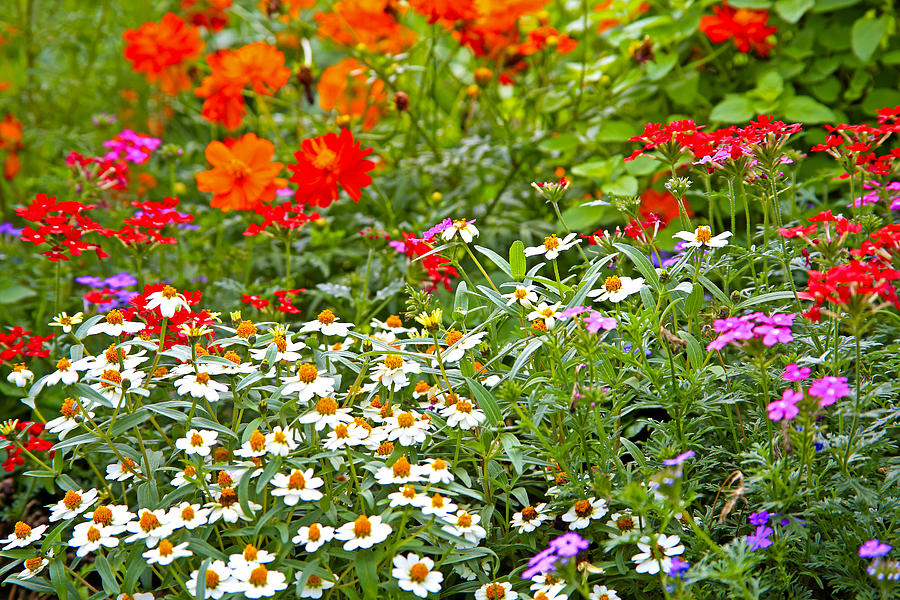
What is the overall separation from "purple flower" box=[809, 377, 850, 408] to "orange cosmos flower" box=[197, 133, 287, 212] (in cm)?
135

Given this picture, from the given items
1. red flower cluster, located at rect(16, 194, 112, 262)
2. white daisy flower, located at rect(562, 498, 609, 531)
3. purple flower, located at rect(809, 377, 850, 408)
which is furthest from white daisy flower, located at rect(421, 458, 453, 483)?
red flower cluster, located at rect(16, 194, 112, 262)

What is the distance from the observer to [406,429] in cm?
138

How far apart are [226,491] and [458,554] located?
394 mm

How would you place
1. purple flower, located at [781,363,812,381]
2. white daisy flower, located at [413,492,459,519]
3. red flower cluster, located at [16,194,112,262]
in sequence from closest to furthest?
purple flower, located at [781,363,812,381] → white daisy flower, located at [413,492,459,519] → red flower cluster, located at [16,194,112,262]

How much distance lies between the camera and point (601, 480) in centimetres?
128

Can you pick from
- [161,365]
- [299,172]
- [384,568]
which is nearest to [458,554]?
[384,568]

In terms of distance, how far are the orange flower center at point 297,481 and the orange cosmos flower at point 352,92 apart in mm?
1550

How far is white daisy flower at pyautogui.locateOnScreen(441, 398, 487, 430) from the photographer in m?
1.38

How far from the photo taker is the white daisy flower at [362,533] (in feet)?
4.09

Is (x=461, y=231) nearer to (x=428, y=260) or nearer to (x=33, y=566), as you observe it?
(x=428, y=260)

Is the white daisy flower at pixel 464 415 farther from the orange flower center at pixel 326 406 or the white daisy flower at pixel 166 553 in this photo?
the white daisy flower at pixel 166 553

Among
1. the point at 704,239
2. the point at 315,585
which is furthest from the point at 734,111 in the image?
the point at 315,585

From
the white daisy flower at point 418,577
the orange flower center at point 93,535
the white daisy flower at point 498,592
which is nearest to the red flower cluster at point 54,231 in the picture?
the orange flower center at point 93,535

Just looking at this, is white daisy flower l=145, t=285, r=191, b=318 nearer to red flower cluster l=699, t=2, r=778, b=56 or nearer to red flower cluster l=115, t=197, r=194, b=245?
red flower cluster l=115, t=197, r=194, b=245
